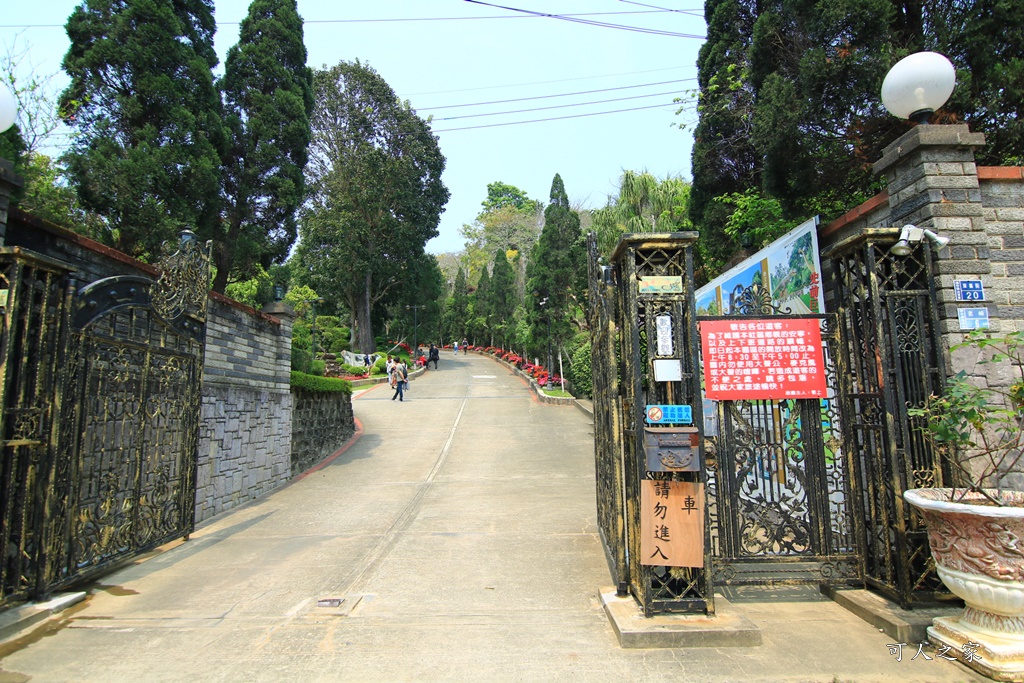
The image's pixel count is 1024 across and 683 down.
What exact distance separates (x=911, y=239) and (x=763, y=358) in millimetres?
1355

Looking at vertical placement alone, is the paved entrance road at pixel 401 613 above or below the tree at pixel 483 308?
below

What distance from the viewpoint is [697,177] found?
1116 centimetres

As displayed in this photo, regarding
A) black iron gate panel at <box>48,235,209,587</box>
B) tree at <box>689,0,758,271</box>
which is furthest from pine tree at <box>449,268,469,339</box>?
black iron gate panel at <box>48,235,209,587</box>

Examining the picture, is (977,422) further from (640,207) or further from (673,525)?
(640,207)

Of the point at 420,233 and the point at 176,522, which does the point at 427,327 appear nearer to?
the point at 420,233

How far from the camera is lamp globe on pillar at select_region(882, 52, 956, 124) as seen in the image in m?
4.30

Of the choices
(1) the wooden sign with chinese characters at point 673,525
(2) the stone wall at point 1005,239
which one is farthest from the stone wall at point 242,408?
(2) the stone wall at point 1005,239

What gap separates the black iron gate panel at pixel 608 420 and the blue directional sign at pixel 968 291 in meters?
2.57

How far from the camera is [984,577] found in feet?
10.8

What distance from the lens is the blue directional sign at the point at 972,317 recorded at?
428cm

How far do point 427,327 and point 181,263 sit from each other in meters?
40.9

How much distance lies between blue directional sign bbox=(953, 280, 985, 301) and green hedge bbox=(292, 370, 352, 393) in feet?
31.1

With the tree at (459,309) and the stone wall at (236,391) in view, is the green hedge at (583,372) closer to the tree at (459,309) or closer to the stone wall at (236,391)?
the stone wall at (236,391)

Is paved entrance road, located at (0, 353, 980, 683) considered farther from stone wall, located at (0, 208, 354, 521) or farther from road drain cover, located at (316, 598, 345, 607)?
stone wall, located at (0, 208, 354, 521)
